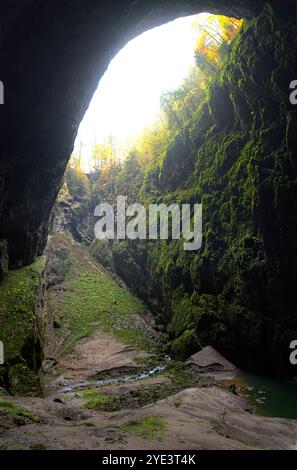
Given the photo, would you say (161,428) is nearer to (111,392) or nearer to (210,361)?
(111,392)

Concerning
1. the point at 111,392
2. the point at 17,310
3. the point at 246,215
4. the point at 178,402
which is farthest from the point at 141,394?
the point at 246,215

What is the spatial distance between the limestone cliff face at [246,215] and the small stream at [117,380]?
2.85 metres

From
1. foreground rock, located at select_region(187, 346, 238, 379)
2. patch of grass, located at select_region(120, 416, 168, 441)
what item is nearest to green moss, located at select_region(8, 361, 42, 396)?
patch of grass, located at select_region(120, 416, 168, 441)

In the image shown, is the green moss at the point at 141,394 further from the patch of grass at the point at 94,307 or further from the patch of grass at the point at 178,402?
the patch of grass at the point at 94,307

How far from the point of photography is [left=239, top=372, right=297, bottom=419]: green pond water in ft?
40.6

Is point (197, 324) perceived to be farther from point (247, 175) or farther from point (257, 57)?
point (257, 57)

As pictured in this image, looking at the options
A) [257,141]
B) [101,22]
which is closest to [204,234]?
[257,141]

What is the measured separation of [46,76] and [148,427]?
13250 mm

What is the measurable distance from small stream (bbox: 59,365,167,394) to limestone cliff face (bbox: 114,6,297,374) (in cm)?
285

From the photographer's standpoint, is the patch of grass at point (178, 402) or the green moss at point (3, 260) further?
the green moss at point (3, 260)

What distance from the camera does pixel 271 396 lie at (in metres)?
14.3

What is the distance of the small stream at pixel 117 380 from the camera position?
55.9 ft

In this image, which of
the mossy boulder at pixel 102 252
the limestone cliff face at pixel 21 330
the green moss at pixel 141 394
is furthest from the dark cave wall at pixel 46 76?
the mossy boulder at pixel 102 252

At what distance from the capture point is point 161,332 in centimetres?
2592
